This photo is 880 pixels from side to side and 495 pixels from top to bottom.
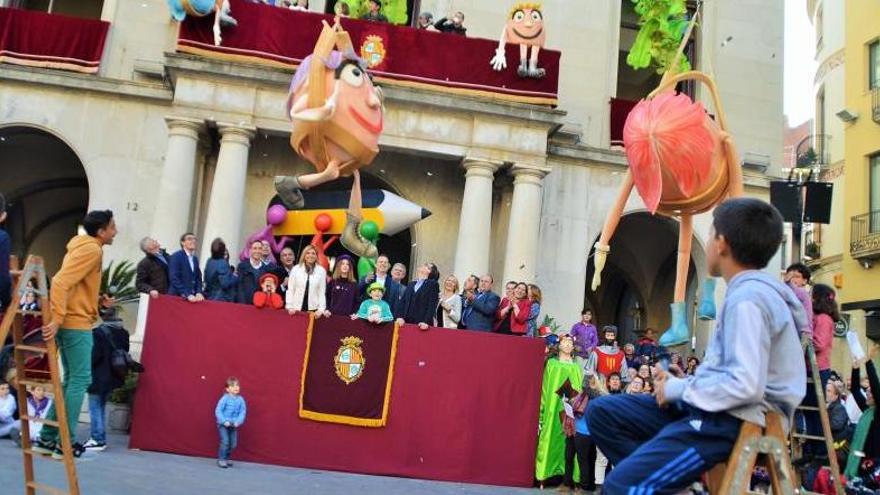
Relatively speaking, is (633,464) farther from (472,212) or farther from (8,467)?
(472,212)

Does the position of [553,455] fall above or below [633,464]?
below

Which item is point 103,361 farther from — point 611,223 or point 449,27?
point 449,27

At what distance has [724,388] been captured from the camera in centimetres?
337

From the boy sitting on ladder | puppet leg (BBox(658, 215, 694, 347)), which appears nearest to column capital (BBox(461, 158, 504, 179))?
puppet leg (BBox(658, 215, 694, 347))

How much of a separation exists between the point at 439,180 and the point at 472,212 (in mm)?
2374

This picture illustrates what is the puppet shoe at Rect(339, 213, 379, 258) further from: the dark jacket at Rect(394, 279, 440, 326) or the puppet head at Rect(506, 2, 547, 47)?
the puppet head at Rect(506, 2, 547, 47)

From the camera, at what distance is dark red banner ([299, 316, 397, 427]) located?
10266 mm

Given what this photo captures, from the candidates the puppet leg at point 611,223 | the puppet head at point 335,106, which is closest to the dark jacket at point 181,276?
the puppet head at point 335,106

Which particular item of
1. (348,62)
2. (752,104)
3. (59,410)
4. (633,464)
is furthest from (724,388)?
(752,104)

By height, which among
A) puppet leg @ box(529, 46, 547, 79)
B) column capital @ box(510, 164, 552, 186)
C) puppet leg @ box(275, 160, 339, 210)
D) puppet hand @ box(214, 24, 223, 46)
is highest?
puppet leg @ box(529, 46, 547, 79)

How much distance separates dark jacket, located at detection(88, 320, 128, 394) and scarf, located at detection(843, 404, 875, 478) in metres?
8.50

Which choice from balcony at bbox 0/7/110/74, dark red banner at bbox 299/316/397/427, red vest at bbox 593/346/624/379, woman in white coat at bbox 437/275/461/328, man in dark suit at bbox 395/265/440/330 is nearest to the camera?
dark red banner at bbox 299/316/397/427

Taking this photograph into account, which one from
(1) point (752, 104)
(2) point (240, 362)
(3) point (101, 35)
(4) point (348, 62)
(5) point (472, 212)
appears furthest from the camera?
(1) point (752, 104)

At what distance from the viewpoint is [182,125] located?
16094 millimetres
